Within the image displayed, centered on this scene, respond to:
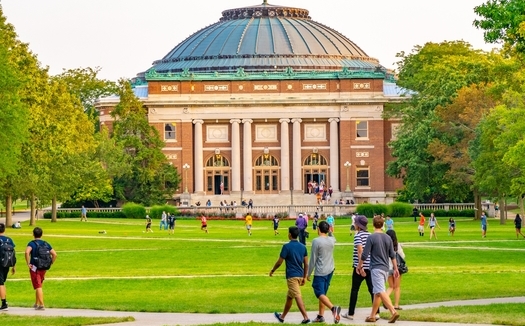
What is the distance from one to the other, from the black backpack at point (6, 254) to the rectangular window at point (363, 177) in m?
99.6

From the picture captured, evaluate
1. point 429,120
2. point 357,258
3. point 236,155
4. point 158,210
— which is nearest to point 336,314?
point 357,258

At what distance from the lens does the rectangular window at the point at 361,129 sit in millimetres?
129250

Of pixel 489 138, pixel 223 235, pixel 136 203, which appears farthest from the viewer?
pixel 136 203

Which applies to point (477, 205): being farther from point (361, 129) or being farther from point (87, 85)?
point (87, 85)

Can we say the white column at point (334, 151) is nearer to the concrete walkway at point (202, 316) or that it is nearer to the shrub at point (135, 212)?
the shrub at point (135, 212)

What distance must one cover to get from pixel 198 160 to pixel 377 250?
4056 inches

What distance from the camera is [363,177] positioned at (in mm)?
128750

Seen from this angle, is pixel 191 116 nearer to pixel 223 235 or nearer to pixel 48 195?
pixel 48 195

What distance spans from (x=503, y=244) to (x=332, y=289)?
2307 cm

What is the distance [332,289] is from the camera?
118 feet

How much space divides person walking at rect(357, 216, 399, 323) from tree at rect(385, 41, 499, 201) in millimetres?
64672

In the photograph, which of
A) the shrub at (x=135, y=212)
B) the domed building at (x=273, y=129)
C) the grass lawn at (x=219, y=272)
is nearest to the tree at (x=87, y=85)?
the domed building at (x=273, y=129)

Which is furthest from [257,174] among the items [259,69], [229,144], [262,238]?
[262,238]

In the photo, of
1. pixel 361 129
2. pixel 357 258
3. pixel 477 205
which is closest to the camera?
pixel 357 258
